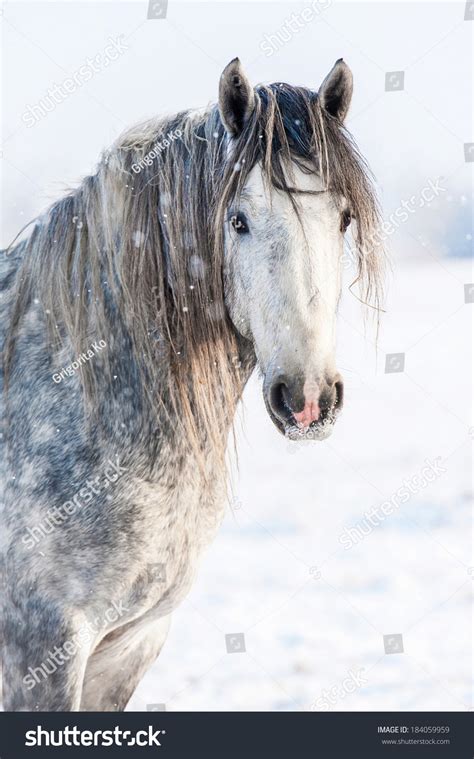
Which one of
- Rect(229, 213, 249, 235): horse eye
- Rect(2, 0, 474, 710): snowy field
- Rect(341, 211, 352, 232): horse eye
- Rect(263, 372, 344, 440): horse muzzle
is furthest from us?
Rect(2, 0, 474, 710): snowy field

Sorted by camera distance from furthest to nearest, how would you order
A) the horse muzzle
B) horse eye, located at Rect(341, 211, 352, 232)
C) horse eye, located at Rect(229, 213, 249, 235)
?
horse eye, located at Rect(341, 211, 352, 232) → horse eye, located at Rect(229, 213, 249, 235) → the horse muzzle

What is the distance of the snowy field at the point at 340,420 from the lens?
337 cm

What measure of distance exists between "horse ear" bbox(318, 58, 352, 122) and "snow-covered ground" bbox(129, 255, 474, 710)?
654 mm

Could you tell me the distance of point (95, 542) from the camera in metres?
2.12

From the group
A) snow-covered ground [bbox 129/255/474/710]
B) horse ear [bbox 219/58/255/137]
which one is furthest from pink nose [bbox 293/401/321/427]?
horse ear [bbox 219/58/255/137]

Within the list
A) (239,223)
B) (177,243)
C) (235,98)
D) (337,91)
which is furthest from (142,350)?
(337,91)

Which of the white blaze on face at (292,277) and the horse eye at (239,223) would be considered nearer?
the white blaze on face at (292,277)

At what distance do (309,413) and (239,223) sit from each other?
537 millimetres

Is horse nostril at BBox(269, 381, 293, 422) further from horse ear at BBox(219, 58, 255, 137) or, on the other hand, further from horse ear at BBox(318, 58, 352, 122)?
horse ear at BBox(318, 58, 352, 122)

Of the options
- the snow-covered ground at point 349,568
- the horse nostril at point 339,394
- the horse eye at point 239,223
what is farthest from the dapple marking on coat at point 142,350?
the snow-covered ground at point 349,568

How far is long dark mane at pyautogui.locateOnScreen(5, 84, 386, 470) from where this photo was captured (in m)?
2.03

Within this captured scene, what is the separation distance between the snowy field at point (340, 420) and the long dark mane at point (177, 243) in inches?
8.4

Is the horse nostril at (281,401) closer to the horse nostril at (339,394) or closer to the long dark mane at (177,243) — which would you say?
the horse nostril at (339,394)
